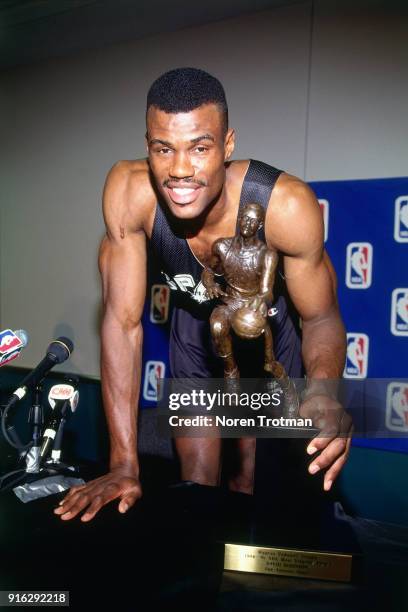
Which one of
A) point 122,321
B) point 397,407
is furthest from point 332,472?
point 397,407

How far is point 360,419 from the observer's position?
2.20 m

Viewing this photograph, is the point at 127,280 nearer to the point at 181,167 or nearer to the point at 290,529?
the point at 181,167

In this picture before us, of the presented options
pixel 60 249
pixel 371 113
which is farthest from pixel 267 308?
pixel 60 249

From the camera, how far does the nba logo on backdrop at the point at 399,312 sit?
214 cm

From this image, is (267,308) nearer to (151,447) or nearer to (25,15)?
(151,447)

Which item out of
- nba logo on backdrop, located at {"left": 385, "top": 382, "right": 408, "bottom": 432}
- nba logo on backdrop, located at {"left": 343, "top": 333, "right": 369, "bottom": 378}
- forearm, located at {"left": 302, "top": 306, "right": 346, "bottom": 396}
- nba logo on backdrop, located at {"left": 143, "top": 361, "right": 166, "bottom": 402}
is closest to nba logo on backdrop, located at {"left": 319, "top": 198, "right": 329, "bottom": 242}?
nba logo on backdrop, located at {"left": 343, "top": 333, "right": 369, "bottom": 378}

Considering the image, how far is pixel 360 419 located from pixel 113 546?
1.48 meters

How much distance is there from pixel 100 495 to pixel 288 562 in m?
0.37

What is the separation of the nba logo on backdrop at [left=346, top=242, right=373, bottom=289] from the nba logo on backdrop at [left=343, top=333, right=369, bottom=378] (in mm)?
200

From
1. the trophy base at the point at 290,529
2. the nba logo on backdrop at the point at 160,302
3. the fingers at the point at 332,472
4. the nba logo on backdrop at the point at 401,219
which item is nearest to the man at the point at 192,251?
the fingers at the point at 332,472

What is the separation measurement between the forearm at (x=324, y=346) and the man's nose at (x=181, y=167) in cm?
44

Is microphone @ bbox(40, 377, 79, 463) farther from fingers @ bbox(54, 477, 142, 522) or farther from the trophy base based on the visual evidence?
the trophy base

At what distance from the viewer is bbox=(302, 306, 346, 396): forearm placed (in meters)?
1.17

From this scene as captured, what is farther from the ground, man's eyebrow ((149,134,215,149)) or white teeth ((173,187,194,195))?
man's eyebrow ((149,134,215,149))
